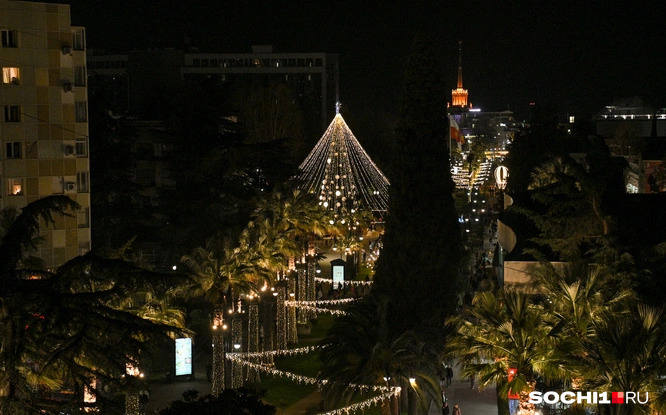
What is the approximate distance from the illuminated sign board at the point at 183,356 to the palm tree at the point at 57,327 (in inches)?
492

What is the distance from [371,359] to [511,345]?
4424mm

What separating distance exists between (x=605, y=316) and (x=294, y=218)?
23.4 metres

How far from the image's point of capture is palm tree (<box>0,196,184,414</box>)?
52.9 feet

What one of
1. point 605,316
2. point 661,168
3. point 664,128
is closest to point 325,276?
point 661,168

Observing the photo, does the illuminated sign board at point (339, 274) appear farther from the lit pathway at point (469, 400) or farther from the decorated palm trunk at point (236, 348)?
the lit pathway at point (469, 400)

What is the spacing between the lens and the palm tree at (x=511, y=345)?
2158cm

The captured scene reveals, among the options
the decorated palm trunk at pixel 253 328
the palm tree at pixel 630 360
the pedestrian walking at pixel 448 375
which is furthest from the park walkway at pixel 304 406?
the palm tree at pixel 630 360

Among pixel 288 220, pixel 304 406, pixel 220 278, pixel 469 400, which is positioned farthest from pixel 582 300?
pixel 288 220

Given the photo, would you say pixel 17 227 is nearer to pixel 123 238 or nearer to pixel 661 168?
pixel 123 238

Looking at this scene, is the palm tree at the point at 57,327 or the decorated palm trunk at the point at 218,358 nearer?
the palm tree at the point at 57,327

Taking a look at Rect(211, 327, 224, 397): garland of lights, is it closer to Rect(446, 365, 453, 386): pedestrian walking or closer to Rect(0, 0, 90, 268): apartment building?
Answer: Rect(446, 365, 453, 386): pedestrian walking

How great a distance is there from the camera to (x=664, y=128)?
100750 millimetres

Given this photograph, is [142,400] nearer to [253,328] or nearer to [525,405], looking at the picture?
[525,405]

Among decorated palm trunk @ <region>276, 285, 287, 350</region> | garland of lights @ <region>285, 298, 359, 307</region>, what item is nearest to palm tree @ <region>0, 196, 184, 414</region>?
decorated palm trunk @ <region>276, 285, 287, 350</region>
